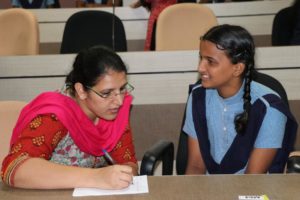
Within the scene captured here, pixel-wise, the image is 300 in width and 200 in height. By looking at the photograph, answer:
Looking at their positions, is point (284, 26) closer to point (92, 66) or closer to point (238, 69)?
point (238, 69)

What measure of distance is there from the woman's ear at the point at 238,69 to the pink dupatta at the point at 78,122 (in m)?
0.41

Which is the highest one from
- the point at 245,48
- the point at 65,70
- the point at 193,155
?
the point at 245,48

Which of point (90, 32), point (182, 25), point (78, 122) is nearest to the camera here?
point (78, 122)

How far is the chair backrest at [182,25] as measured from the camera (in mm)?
3193

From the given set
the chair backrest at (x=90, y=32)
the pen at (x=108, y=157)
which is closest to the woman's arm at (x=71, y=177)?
the pen at (x=108, y=157)

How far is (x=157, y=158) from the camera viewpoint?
1.74 metres

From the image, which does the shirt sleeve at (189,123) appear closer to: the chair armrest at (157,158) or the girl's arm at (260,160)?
the chair armrest at (157,158)

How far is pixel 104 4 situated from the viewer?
5039 millimetres

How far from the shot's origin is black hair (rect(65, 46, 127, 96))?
1.55 m

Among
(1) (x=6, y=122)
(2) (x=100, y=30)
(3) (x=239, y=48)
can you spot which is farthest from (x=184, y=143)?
(2) (x=100, y=30)

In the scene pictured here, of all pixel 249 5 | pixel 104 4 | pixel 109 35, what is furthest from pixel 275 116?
pixel 104 4

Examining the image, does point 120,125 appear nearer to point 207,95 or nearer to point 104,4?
point 207,95

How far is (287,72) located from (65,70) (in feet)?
3.67

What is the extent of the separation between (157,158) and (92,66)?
0.44 m
